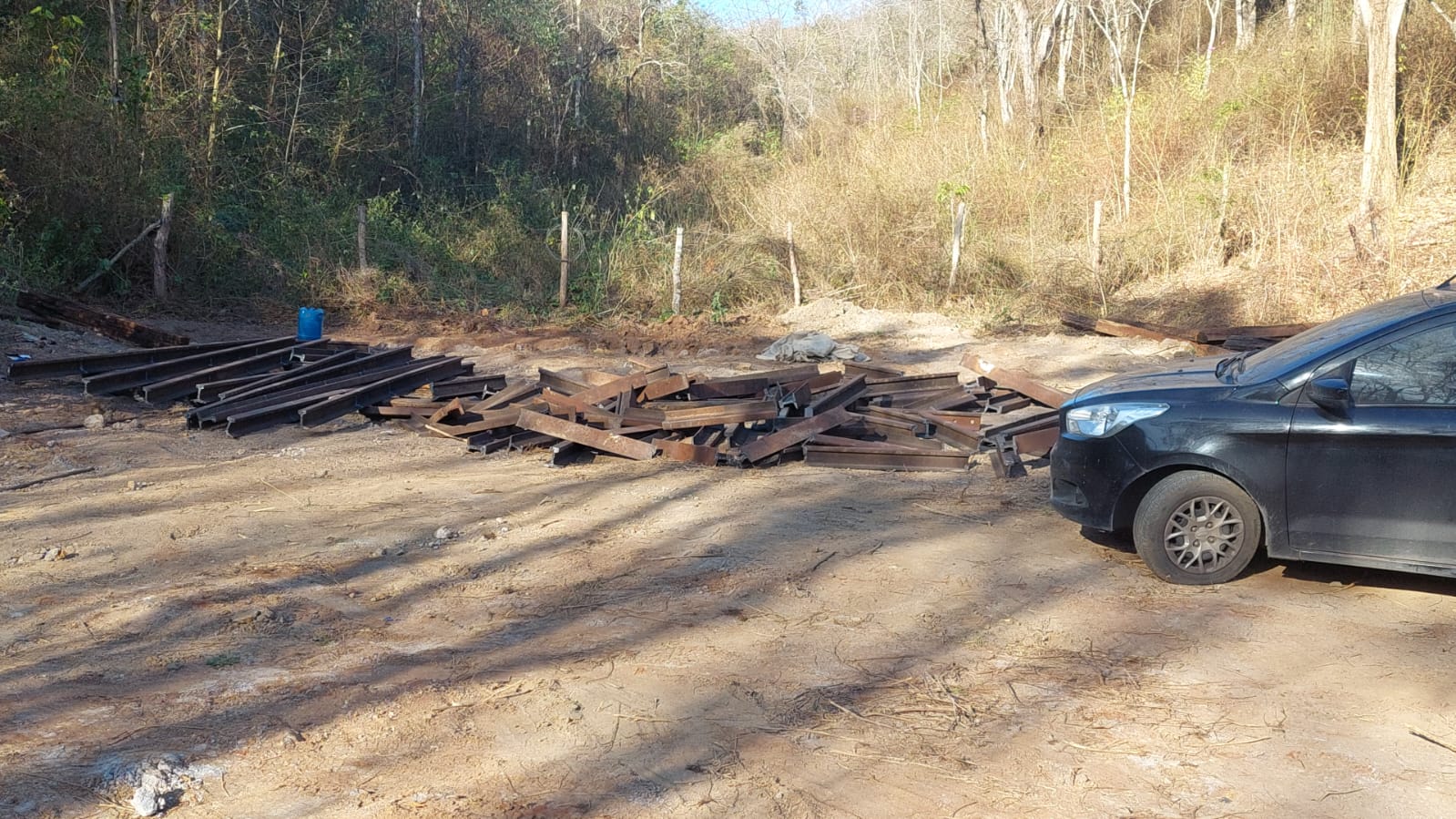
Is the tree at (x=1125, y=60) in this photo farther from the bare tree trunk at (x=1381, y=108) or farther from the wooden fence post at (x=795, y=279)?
the wooden fence post at (x=795, y=279)

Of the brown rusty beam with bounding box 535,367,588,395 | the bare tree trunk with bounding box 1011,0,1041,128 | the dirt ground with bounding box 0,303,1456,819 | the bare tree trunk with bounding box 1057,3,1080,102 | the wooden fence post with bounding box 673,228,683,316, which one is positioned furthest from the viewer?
the bare tree trunk with bounding box 1057,3,1080,102

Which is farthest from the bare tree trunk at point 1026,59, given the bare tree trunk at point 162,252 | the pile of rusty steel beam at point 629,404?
the bare tree trunk at point 162,252

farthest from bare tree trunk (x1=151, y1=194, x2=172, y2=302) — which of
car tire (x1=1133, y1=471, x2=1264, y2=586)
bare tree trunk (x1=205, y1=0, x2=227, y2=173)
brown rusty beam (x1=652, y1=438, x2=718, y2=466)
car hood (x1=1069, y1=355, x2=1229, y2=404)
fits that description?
car tire (x1=1133, y1=471, x2=1264, y2=586)

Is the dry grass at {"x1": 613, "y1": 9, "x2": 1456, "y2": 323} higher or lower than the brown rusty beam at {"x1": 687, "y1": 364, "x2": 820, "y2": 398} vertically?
higher

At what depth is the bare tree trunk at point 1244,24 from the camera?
25748 mm

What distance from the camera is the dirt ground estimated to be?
409 centimetres

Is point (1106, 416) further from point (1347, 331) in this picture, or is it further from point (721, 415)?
point (721, 415)

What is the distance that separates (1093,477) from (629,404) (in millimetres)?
4998

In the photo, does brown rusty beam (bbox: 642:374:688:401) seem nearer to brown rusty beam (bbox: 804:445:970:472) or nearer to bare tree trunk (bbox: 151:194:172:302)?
brown rusty beam (bbox: 804:445:970:472)

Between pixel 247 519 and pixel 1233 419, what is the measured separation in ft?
20.3

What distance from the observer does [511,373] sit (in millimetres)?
14828

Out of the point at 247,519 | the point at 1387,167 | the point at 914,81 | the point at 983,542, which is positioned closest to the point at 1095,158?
the point at 1387,167

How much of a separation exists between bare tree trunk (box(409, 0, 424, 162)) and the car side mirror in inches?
1004

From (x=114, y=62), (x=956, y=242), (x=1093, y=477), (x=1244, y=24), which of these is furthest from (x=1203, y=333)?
(x=114, y=62)
